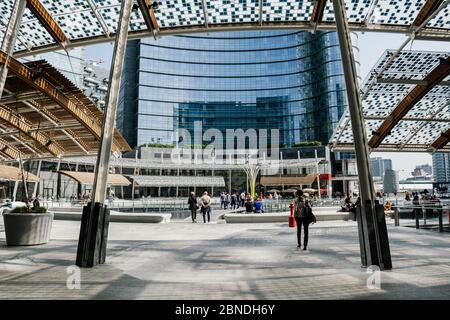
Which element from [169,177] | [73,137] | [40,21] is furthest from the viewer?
[169,177]

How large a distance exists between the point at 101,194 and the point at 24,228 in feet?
11.9

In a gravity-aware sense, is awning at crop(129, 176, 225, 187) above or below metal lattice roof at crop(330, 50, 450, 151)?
below

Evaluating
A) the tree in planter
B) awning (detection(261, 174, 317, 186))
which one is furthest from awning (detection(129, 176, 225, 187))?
the tree in planter

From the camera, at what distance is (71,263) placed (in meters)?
6.46

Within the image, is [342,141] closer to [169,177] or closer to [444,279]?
[444,279]

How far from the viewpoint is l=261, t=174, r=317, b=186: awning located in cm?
5711

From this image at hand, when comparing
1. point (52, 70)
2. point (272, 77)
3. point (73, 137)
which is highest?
point (272, 77)

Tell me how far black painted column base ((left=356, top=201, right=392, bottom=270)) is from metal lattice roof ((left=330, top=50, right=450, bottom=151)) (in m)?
9.85

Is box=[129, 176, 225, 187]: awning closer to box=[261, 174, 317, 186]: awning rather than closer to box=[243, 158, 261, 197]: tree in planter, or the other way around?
box=[261, 174, 317, 186]: awning

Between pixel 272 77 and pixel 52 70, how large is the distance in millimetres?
92132

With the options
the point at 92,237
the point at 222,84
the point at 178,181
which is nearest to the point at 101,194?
the point at 92,237

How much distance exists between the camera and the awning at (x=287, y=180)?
57.1 metres

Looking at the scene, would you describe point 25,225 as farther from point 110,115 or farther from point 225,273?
point 225,273

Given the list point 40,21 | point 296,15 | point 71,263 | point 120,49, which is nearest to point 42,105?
point 40,21
